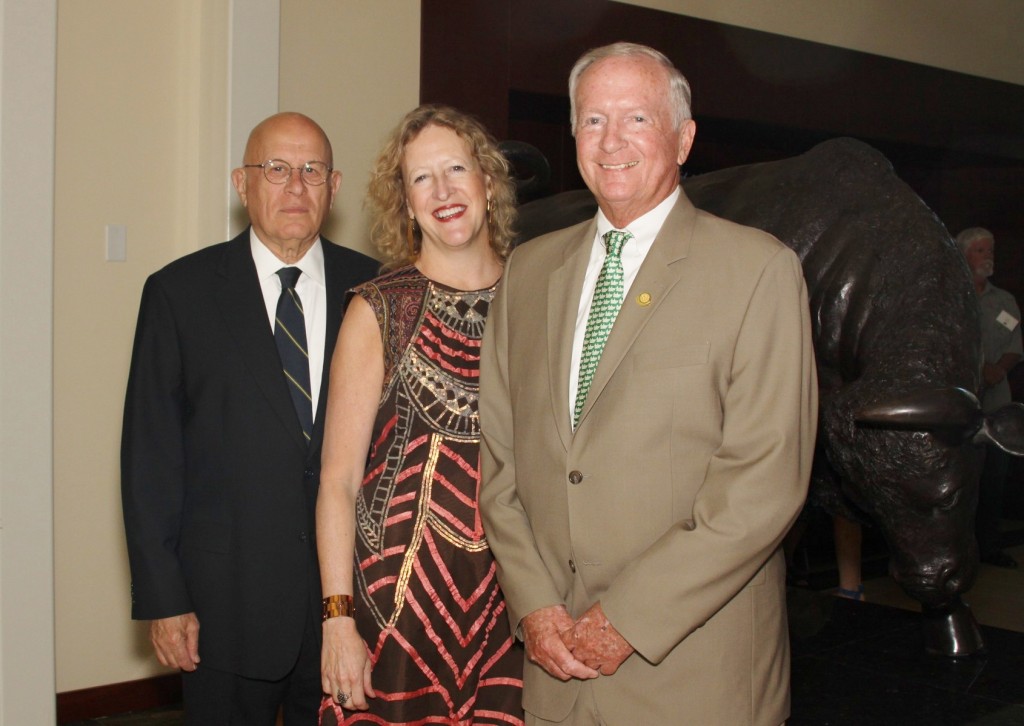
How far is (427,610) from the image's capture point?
175cm

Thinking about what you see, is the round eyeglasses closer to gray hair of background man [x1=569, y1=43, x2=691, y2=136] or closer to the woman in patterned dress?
the woman in patterned dress

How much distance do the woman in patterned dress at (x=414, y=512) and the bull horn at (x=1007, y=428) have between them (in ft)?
3.69

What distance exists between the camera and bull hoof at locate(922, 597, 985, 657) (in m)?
2.79

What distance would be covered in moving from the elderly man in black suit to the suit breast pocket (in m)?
0.74

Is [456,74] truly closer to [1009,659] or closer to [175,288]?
[175,288]

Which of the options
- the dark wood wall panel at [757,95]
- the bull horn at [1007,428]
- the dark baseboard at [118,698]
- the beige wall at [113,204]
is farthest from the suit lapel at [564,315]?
the dark wood wall panel at [757,95]

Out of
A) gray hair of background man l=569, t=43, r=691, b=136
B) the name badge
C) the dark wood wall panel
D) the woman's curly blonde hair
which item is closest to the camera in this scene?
gray hair of background man l=569, t=43, r=691, b=136

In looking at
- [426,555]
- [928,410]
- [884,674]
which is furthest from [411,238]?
[884,674]

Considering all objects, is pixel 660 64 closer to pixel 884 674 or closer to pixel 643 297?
pixel 643 297

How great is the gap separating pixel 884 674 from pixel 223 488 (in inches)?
64.7

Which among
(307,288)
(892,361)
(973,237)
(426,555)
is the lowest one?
(426,555)

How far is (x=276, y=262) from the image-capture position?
2135 mm

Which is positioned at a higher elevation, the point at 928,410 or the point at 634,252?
the point at 634,252

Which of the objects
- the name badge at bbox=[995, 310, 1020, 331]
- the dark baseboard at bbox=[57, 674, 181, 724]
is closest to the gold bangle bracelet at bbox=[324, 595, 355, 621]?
the dark baseboard at bbox=[57, 674, 181, 724]
